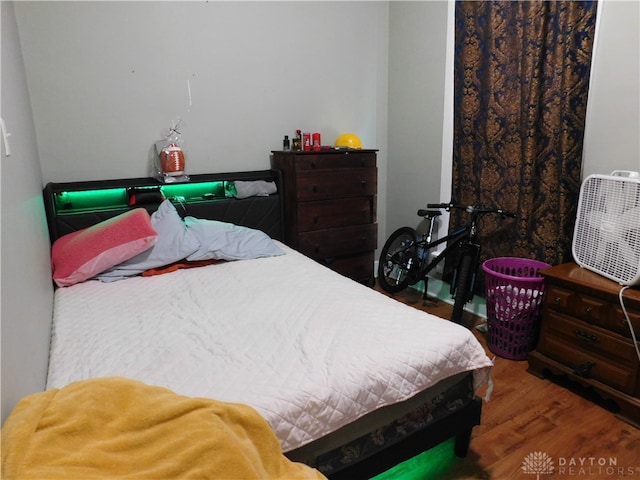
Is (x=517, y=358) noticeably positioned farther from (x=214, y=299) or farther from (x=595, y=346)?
(x=214, y=299)

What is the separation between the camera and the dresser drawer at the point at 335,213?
3.02 meters

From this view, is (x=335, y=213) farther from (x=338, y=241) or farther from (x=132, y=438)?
(x=132, y=438)

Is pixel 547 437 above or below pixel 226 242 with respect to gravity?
below

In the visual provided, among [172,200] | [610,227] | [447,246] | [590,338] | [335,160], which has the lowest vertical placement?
[590,338]

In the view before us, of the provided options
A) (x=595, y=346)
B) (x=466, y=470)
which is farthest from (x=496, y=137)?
(x=466, y=470)

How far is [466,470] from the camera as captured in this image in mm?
1652

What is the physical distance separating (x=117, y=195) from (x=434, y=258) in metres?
2.26

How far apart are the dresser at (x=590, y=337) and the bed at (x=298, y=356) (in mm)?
824

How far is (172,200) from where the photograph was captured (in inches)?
112

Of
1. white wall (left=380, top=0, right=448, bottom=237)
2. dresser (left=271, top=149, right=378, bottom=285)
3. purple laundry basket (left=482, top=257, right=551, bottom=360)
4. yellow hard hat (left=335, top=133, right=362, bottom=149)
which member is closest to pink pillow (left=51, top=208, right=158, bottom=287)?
dresser (left=271, top=149, right=378, bottom=285)

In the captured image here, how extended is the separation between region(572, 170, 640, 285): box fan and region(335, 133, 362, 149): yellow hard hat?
1680 mm

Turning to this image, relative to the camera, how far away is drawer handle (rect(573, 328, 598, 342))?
2028 mm

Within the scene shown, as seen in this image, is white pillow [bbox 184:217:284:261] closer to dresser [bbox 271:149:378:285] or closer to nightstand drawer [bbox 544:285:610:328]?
dresser [bbox 271:149:378:285]

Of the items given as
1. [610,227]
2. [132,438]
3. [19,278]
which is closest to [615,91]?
[610,227]
